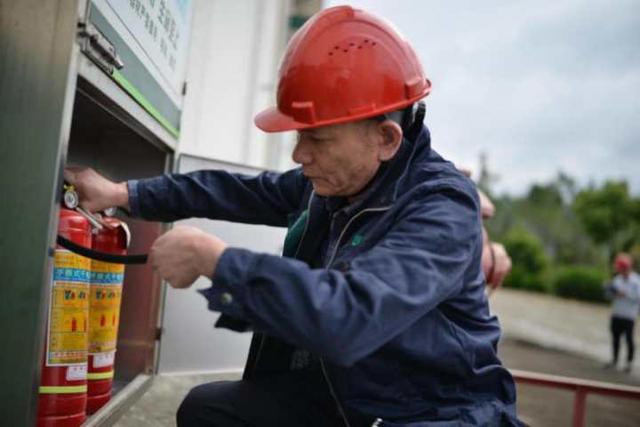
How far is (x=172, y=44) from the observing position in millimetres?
2268

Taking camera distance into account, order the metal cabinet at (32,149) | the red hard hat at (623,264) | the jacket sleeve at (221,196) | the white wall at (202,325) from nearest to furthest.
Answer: the metal cabinet at (32,149) < the jacket sleeve at (221,196) < the white wall at (202,325) < the red hard hat at (623,264)

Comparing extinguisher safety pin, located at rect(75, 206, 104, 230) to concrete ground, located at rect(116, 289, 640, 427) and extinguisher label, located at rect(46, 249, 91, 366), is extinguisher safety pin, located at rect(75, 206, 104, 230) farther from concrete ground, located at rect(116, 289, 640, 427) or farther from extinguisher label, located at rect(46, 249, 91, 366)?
concrete ground, located at rect(116, 289, 640, 427)

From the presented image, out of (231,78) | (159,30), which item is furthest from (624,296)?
(159,30)

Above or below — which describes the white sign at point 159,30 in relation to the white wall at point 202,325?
above

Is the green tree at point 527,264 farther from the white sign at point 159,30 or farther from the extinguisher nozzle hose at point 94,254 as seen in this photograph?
the extinguisher nozzle hose at point 94,254

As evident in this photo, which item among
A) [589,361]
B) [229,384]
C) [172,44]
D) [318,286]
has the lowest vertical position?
[589,361]

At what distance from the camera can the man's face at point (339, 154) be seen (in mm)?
1575

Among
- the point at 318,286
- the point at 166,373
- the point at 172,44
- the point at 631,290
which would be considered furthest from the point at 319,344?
the point at 631,290

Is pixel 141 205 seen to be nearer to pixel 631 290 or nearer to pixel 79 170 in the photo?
pixel 79 170

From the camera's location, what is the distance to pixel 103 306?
2.10m

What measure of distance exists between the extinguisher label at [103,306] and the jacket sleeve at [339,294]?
1.00 metres

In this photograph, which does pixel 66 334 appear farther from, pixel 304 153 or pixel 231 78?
pixel 231 78

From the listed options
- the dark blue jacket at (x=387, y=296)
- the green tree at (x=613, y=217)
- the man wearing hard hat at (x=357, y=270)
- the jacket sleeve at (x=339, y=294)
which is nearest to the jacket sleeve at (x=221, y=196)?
the dark blue jacket at (x=387, y=296)

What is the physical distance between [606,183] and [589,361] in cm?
3199
